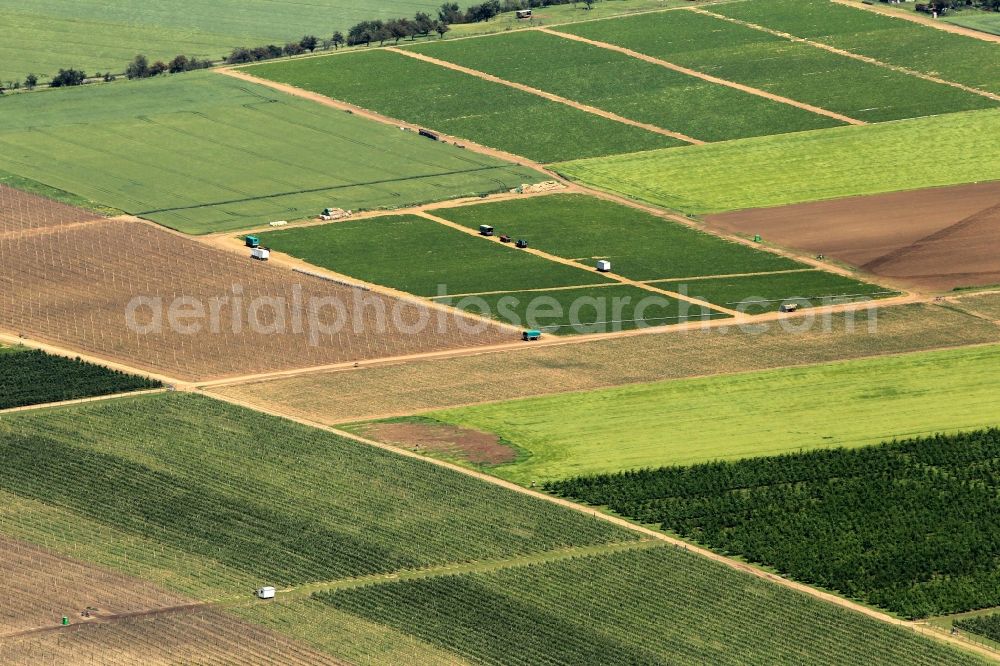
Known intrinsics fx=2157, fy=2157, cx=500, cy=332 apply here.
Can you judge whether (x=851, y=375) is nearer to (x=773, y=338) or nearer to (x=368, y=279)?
(x=773, y=338)

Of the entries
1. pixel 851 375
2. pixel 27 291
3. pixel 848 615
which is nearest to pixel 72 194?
pixel 27 291

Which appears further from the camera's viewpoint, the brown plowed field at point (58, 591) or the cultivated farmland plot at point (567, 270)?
the cultivated farmland plot at point (567, 270)

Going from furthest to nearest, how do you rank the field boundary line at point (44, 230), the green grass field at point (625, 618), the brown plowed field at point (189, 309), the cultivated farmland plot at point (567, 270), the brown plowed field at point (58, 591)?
the field boundary line at point (44, 230) → the cultivated farmland plot at point (567, 270) → the brown plowed field at point (189, 309) → the brown plowed field at point (58, 591) → the green grass field at point (625, 618)

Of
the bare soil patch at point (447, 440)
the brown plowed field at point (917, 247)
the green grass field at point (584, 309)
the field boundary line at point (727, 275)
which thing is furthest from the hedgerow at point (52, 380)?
the brown plowed field at point (917, 247)

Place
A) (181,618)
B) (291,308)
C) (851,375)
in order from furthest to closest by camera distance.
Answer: (291,308), (851,375), (181,618)

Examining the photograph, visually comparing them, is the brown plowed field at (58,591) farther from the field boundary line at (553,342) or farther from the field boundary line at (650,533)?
the field boundary line at (553,342)

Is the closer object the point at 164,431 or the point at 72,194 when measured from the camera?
the point at 164,431

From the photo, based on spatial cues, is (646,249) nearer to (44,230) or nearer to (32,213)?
(44,230)
